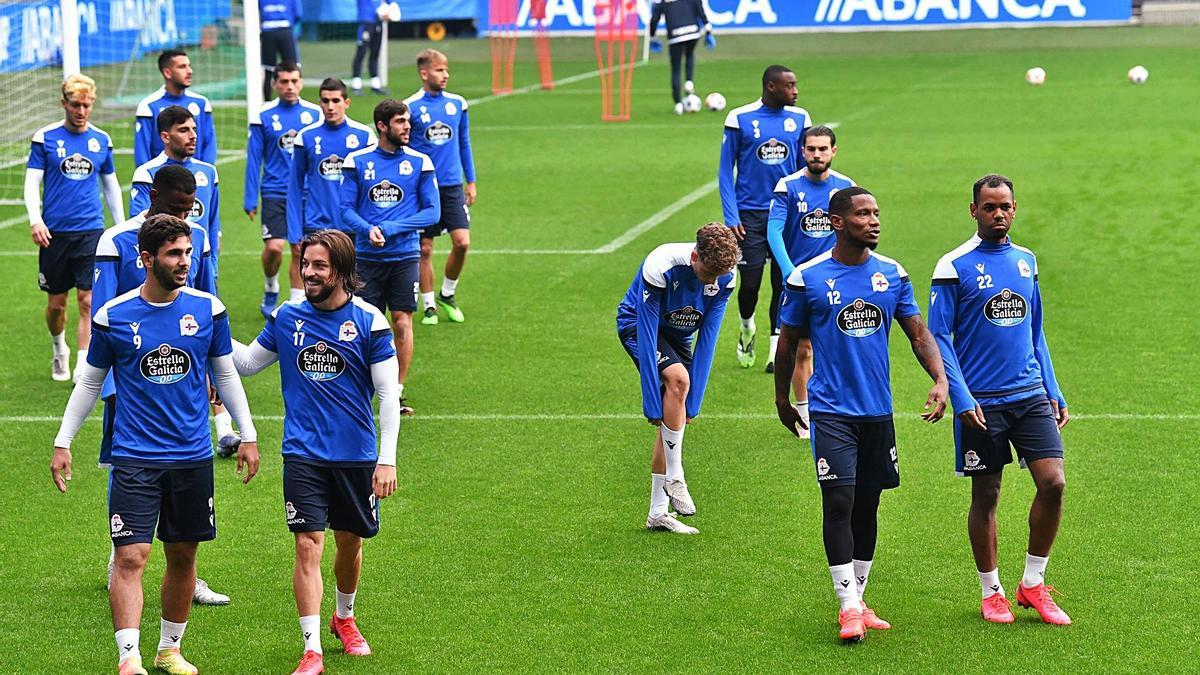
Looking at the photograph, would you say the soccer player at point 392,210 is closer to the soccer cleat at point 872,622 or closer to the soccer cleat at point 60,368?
the soccer cleat at point 60,368

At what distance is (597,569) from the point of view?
859 centimetres

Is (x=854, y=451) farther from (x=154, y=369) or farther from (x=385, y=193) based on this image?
(x=385, y=193)

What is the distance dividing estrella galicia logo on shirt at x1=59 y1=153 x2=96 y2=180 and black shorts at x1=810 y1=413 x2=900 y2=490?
Result: 7.32 m

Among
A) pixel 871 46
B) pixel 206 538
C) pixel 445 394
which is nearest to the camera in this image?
pixel 206 538

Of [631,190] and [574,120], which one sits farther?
[574,120]

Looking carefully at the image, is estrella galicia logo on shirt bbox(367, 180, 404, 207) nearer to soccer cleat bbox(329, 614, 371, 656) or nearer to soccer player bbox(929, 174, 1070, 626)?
soccer cleat bbox(329, 614, 371, 656)

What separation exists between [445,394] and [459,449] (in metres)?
1.56

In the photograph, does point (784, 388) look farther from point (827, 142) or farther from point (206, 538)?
point (827, 142)

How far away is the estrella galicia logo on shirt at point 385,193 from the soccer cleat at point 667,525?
12.4ft

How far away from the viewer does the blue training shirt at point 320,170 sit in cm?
1313

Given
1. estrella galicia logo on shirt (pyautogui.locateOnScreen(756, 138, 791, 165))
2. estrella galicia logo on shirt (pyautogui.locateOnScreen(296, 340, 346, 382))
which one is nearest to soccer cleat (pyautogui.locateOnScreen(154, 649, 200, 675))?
estrella galicia logo on shirt (pyautogui.locateOnScreen(296, 340, 346, 382))

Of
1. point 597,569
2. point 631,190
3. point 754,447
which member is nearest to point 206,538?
point 597,569

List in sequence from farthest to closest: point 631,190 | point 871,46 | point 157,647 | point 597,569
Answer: point 871,46 → point 631,190 → point 597,569 → point 157,647

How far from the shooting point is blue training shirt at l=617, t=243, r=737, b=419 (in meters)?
8.77
